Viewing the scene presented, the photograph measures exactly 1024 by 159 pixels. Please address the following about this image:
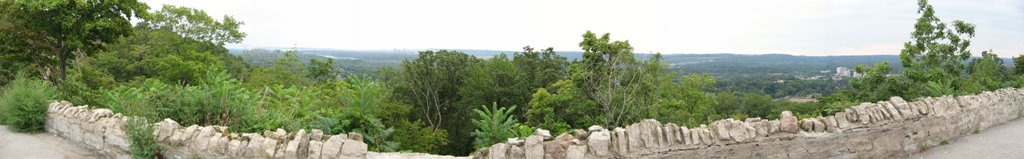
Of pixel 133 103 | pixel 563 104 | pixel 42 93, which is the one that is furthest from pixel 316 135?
pixel 563 104

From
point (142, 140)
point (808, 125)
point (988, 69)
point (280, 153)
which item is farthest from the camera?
point (988, 69)

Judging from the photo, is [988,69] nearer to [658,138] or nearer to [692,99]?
[692,99]

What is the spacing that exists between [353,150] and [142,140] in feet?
10.1

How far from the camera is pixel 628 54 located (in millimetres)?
22453

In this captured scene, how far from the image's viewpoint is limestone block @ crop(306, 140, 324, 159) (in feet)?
20.8

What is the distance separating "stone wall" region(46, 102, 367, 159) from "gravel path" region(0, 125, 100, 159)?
0.46 feet

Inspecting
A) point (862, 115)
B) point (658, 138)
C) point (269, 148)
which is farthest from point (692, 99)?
point (269, 148)

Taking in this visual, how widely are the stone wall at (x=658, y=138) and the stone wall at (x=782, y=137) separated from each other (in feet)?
0.04

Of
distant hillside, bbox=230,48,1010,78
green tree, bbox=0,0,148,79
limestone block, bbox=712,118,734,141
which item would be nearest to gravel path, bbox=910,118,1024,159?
limestone block, bbox=712,118,734,141

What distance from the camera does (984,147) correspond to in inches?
360

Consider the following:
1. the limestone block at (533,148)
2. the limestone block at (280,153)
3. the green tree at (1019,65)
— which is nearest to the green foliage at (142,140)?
the limestone block at (280,153)

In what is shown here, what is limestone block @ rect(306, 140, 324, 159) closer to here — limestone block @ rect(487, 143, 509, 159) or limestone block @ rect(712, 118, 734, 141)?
limestone block @ rect(487, 143, 509, 159)

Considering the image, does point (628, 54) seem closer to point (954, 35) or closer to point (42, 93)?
point (954, 35)

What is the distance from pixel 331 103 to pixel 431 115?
1739 centimetres
